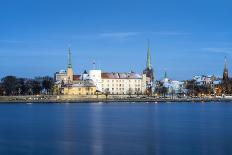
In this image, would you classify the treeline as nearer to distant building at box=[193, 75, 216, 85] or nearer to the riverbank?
the riverbank

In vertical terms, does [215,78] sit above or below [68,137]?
above

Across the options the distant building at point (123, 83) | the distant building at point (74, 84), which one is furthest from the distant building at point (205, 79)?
the distant building at point (74, 84)

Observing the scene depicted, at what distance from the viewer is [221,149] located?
77.3 feet

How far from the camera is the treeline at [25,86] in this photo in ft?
348

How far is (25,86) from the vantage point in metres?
109

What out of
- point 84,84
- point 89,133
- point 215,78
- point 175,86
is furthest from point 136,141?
point 215,78

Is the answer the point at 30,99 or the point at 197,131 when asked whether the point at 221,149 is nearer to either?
the point at 197,131

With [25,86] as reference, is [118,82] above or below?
above

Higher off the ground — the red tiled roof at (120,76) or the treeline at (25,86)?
the red tiled roof at (120,76)

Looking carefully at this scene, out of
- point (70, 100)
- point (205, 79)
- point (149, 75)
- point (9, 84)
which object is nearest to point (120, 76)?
point (149, 75)

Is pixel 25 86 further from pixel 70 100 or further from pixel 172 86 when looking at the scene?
pixel 172 86

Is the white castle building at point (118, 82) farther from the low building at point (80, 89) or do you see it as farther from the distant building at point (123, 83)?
the low building at point (80, 89)

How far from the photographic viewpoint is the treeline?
10606 centimetres

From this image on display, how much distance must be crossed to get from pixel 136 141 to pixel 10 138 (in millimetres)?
7123
